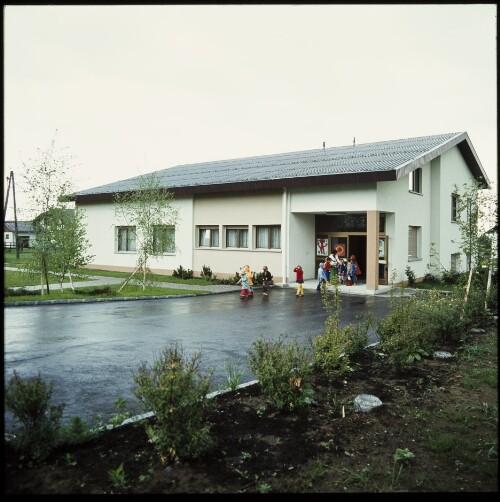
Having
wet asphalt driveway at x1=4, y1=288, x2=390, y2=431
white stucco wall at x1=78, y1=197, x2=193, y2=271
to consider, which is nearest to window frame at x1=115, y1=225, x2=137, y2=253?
white stucco wall at x1=78, y1=197, x2=193, y2=271

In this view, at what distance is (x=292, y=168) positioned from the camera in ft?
82.9

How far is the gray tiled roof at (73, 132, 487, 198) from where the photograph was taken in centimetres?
2102

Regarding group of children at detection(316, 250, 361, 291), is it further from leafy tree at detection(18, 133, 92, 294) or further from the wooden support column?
leafy tree at detection(18, 133, 92, 294)

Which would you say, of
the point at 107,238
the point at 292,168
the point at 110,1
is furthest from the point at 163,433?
the point at 107,238

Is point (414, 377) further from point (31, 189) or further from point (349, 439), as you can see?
point (31, 189)

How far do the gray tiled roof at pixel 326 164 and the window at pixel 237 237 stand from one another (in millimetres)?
2587

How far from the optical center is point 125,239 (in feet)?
102

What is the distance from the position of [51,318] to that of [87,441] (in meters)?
9.18

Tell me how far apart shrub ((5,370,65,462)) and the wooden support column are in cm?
1760

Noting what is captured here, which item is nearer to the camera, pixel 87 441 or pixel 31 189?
pixel 87 441

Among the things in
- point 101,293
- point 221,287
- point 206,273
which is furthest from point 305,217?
point 101,293

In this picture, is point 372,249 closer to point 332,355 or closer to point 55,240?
point 55,240

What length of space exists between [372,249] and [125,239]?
17.0 meters

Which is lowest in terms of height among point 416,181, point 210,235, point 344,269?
point 344,269
